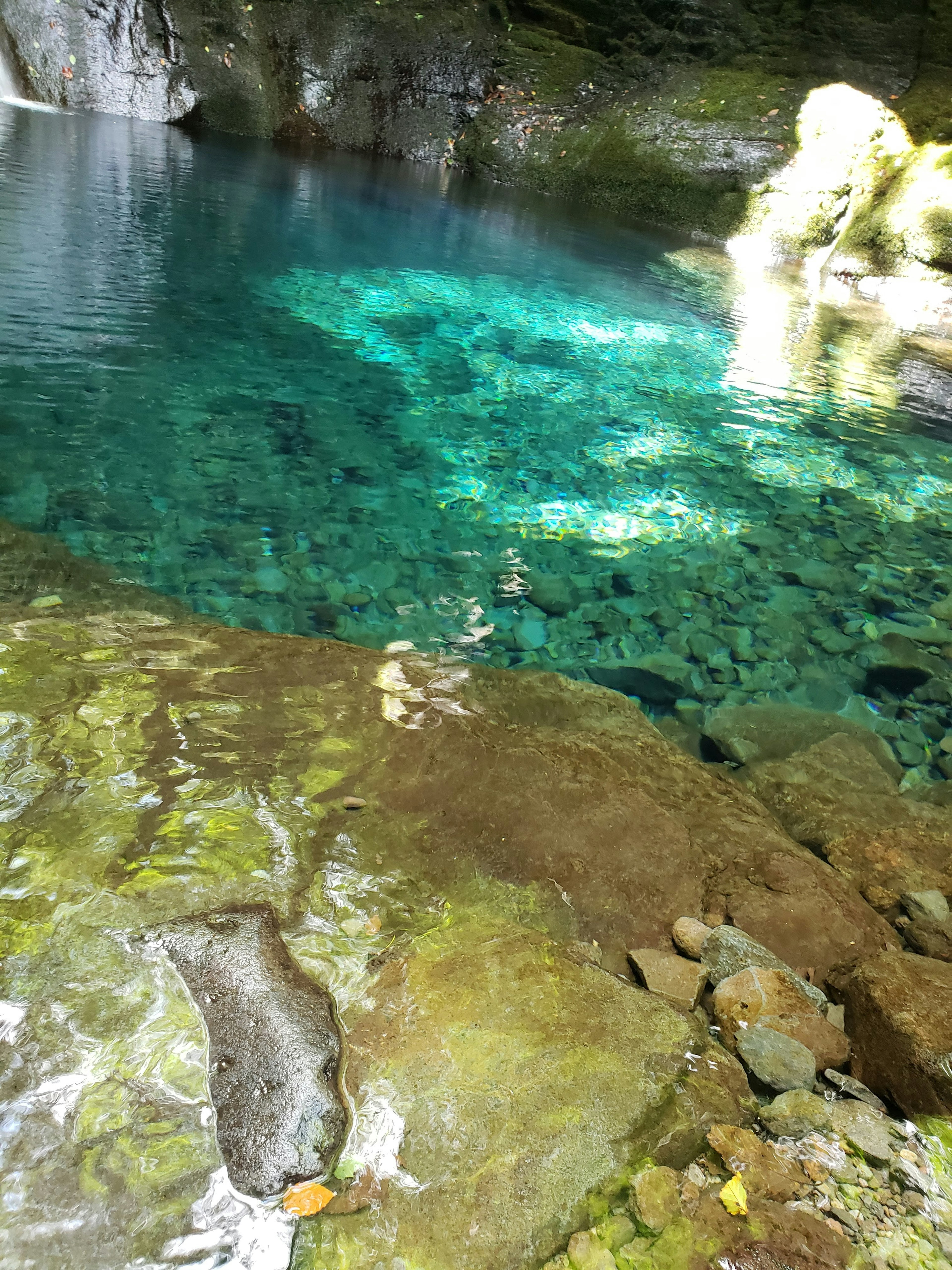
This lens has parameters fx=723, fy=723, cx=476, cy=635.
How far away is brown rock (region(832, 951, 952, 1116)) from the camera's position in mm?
2129

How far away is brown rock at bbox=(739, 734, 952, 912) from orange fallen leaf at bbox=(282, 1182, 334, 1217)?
2.67 meters

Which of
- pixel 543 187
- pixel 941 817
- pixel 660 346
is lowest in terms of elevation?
pixel 941 817

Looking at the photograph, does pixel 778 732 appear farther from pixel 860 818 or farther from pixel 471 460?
pixel 471 460

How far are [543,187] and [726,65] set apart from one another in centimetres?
725

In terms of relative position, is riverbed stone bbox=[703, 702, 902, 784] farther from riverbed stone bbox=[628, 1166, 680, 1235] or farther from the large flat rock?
riverbed stone bbox=[628, 1166, 680, 1235]

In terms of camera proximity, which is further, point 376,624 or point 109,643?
point 376,624

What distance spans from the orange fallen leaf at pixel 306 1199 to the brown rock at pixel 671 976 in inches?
47.7

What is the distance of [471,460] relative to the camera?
6527 millimetres

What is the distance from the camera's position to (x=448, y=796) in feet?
10.4

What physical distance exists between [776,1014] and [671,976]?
350 mm

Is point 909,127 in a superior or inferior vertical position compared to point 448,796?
superior

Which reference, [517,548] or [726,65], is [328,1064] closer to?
[517,548]

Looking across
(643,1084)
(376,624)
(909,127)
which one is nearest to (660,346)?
(376,624)

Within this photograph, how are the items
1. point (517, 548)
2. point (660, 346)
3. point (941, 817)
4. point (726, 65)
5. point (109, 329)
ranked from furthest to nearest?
point (726, 65) < point (660, 346) < point (109, 329) < point (517, 548) < point (941, 817)
